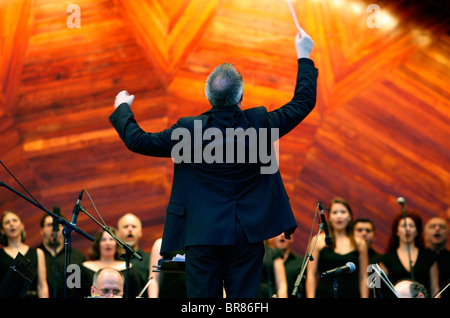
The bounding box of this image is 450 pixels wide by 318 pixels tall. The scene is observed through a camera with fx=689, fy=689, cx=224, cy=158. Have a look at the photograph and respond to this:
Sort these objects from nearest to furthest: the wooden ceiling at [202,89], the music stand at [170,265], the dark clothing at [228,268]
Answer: the dark clothing at [228,268] → the music stand at [170,265] → the wooden ceiling at [202,89]

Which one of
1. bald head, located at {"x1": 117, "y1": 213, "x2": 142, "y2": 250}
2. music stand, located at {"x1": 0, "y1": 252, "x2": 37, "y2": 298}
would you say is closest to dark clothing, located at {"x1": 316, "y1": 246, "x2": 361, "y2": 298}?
bald head, located at {"x1": 117, "y1": 213, "x2": 142, "y2": 250}

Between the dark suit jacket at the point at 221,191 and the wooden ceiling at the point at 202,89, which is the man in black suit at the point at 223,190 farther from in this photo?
the wooden ceiling at the point at 202,89

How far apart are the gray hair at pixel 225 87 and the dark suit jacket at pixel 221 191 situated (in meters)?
0.03

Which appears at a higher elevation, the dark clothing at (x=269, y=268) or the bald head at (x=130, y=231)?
the bald head at (x=130, y=231)

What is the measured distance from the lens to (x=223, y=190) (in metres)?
2.51

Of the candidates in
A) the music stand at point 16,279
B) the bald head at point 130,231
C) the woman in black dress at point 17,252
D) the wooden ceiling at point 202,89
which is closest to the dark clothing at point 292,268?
the bald head at point 130,231

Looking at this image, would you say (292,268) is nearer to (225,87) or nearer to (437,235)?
(437,235)

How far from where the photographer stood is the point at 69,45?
5859 millimetres

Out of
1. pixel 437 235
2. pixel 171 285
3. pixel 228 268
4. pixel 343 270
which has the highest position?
pixel 437 235

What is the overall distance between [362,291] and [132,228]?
6.01 ft

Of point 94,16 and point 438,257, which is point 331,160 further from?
point 94,16

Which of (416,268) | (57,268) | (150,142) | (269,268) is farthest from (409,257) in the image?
(150,142)

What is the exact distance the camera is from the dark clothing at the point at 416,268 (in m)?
5.16

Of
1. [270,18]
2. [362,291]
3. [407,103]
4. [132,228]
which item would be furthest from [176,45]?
[362,291]
